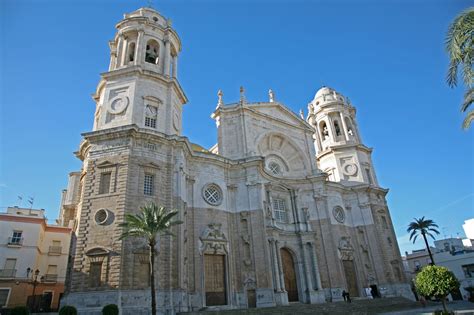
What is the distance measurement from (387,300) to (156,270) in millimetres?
20602

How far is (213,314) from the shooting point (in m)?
18.3

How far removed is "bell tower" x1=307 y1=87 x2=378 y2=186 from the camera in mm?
38438

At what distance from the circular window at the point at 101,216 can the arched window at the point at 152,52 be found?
1437 cm

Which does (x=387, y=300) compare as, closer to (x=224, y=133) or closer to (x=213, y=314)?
(x=213, y=314)

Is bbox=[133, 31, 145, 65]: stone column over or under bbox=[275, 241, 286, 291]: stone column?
over

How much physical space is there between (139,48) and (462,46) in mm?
22637

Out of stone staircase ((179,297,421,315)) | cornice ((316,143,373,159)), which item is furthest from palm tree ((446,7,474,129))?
cornice ((316,143,373,159))

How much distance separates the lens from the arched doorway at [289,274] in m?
27.6

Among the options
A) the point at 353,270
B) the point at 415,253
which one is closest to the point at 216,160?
the point at 353,270

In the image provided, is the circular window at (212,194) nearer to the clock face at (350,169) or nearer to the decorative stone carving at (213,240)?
the decorative stone carving at (213,240)

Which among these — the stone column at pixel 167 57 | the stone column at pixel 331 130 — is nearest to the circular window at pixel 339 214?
the stone column at pixel 331 130

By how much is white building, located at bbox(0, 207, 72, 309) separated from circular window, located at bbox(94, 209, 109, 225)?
37.7 ft

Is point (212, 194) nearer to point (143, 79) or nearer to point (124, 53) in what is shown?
Answer: point (143, 79)

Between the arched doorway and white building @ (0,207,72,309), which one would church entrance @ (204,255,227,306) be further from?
white building @ (0,207,72,309)
